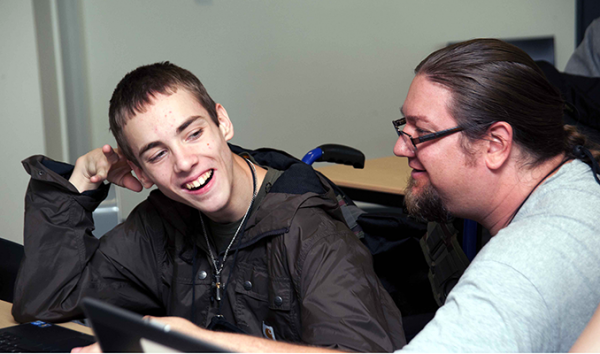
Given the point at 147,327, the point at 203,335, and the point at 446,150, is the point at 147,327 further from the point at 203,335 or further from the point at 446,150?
the point at 446,150

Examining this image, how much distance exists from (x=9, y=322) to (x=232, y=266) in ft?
1.55

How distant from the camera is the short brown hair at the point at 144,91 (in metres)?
1.19

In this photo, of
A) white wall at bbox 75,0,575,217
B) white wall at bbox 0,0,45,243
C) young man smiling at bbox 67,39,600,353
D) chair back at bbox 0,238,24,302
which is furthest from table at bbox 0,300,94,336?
white wall at bbox 75,0,575,217

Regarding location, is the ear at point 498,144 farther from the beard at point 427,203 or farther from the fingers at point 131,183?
the fingers at point 131,183

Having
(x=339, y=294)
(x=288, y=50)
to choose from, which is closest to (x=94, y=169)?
(x=339, y=294)

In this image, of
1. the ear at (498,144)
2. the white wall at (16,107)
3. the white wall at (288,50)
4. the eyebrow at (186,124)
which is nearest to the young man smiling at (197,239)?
the eyebrow at (186,124)

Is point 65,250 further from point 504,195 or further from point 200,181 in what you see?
point 504,195

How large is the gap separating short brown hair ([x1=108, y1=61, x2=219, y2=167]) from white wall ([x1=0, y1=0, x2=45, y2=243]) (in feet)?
5.81

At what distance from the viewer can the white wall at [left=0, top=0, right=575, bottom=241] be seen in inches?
117

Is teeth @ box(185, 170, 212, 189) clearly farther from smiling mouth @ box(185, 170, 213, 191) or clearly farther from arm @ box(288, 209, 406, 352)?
arm @ box(288, 209, 406, 352)

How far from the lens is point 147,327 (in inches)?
17.4

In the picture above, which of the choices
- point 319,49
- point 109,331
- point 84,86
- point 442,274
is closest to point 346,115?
point 319,49

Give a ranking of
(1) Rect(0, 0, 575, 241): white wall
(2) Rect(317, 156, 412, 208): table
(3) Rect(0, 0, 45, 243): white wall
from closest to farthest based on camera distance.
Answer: (2) Rect(317, 156, 412, 208): table
(3) Rect(0, 0, 45, 243): white wall
(1) Rect(0, 0, 575, 241): white wall

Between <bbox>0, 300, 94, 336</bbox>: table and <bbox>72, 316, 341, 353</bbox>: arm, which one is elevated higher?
<bbox>72, 316, 341, 353</bbox>: arm
